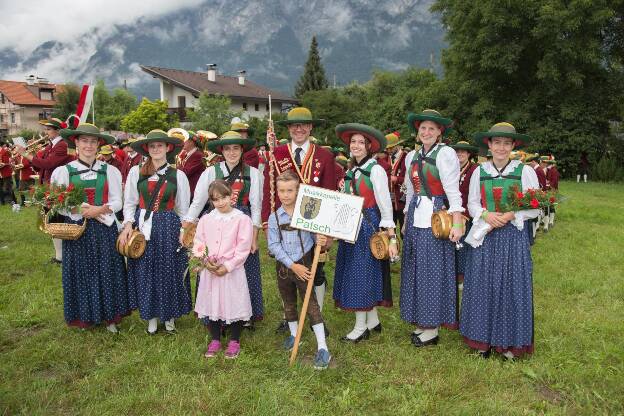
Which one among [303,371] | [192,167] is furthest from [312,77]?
[303,371]

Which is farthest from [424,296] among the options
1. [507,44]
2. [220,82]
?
[220,82]

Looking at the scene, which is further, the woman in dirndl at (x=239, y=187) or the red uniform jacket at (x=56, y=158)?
the red uniform jacket at (x=56, y=158)

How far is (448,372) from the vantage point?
4281 millimetres

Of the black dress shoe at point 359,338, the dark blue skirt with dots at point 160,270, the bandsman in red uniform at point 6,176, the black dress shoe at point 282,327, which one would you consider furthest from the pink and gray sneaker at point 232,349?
the bandsman in red uniform at point 6,176

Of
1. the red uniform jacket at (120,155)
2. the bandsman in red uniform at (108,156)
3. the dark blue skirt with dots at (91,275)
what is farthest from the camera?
the red uniform jacket at (120,155)

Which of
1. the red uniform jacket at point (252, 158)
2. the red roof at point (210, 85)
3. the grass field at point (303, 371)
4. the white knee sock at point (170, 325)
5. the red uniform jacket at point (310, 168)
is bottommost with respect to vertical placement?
the grass field at point (303, 371)

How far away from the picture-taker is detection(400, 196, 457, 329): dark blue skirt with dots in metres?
4.66

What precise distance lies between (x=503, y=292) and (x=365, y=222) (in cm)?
140

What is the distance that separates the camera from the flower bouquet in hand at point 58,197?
4582 mm

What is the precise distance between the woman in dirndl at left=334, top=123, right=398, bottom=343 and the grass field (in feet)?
1.67

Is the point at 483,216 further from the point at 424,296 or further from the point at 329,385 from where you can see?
the point at 329,385

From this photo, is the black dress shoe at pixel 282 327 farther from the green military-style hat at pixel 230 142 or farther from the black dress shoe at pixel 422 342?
the green military-style hat at pixel 230 142

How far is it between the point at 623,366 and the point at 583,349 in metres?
0.46

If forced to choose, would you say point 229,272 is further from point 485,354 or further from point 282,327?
point 485,354
